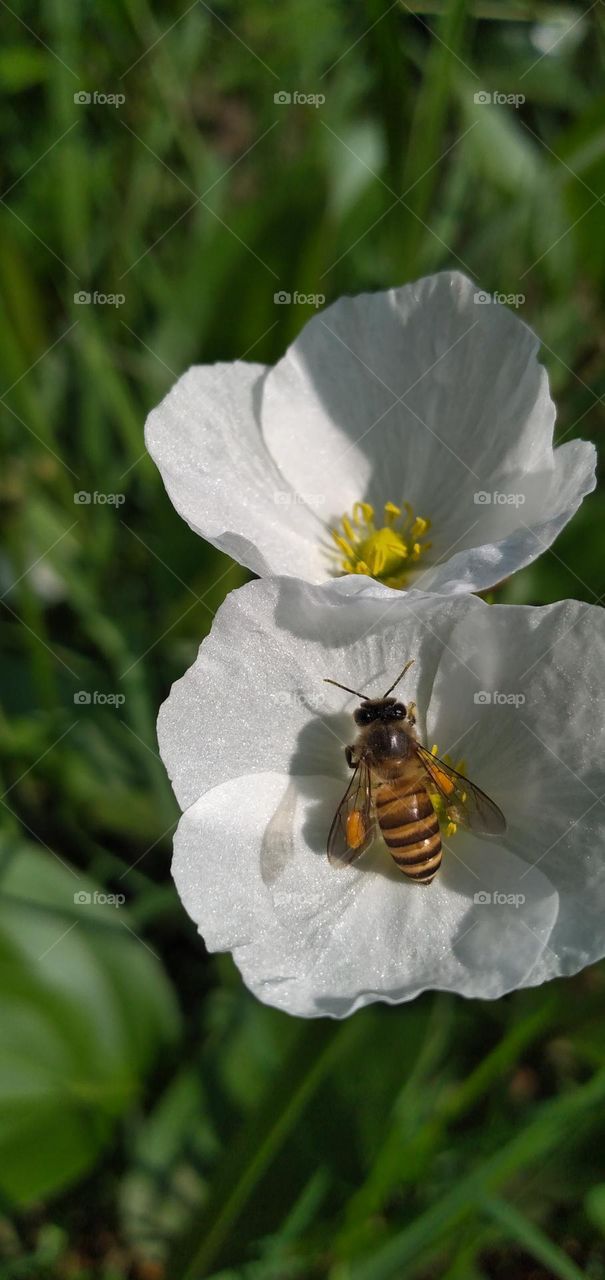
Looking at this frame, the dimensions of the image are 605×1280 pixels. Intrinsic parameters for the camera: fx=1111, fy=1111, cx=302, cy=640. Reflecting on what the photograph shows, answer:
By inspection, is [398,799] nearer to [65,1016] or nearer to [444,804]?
[444,804]

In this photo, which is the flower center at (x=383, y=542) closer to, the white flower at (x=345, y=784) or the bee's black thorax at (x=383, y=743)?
the white flower at (x=345, y=784)

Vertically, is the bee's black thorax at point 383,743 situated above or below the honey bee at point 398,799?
above

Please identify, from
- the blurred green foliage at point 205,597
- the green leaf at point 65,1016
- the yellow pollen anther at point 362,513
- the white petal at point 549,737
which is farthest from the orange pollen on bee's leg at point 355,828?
the green leaf at point 65,1016

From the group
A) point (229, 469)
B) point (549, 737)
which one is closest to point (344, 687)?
point (549, 737)

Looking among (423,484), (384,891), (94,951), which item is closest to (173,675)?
(94,951)

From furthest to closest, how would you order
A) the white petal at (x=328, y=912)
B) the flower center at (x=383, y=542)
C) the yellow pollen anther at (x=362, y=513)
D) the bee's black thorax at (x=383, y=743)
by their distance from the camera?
the yellow pollen anther at (x=362, y=513) < the flower center at (x=383, y=542) < the bee's black thorax at (x=383, y=743) < the white petal at (x=328, y=912)

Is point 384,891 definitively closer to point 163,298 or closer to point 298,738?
point 298,738
